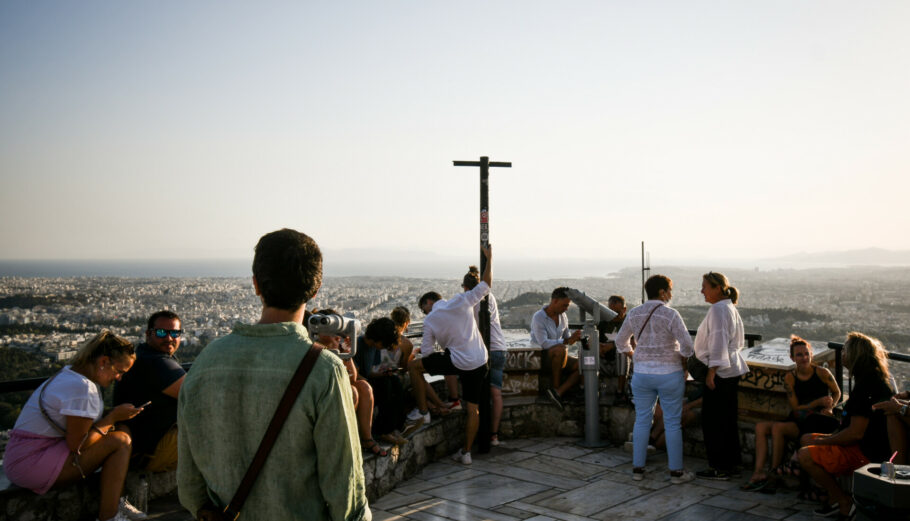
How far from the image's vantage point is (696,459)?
21.9 ft

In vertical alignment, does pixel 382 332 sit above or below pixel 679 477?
above

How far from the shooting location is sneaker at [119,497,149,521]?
13.9 ft

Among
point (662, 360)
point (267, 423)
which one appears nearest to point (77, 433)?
point (267, 423)

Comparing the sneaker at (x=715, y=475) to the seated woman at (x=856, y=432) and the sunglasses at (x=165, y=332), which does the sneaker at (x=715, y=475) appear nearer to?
the seated woman at (x=856, y=432)

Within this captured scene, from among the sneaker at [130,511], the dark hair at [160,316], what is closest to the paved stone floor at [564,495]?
the sneaker at [130,511]

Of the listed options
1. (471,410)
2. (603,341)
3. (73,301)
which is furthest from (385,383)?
(73,301)

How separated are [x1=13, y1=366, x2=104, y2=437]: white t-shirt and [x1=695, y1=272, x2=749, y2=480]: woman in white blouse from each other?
188 inches

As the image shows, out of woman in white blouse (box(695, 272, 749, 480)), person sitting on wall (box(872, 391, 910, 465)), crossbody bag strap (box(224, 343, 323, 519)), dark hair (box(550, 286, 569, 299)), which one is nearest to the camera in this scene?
crossbody bag strap (box(224, 343, 323, 519))

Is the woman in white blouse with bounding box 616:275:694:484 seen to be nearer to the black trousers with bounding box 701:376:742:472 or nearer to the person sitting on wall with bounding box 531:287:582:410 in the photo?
the black trousers with bounding box 701:376:742:472

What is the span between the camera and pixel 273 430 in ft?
6.14

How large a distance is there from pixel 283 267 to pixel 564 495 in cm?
443

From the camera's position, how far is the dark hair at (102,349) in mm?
4078

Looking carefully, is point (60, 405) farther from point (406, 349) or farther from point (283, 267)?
point (406, 349)

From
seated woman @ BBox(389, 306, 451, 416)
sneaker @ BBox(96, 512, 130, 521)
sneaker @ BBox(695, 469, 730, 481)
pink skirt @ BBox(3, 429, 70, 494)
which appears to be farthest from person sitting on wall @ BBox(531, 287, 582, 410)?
pink skirt @ BBox(3, 429, 70, 494)
